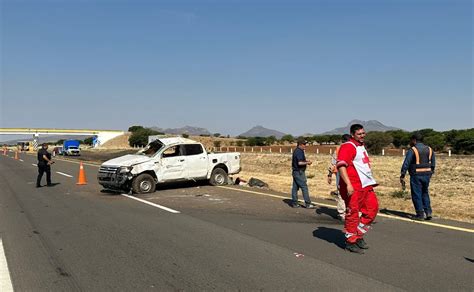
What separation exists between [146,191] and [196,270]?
389 inches

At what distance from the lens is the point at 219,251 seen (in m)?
7.10

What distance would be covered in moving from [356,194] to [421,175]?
3.66 metres

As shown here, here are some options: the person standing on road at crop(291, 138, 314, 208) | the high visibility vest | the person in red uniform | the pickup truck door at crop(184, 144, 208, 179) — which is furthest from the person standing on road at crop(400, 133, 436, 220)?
the pickup truck door at crop(184, 144, 208, 179)

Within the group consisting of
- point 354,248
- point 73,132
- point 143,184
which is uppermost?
point 73,132

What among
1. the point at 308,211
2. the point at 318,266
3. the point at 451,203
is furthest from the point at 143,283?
the point at 451,203

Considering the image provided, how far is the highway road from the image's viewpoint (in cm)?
553

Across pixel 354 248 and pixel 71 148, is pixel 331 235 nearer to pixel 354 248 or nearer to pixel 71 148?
pixel 354 248

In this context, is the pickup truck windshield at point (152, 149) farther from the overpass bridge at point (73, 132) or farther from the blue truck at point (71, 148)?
the overpass bridge at point (73, 132)

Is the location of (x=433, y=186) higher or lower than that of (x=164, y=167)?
lower

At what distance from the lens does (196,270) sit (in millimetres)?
6031

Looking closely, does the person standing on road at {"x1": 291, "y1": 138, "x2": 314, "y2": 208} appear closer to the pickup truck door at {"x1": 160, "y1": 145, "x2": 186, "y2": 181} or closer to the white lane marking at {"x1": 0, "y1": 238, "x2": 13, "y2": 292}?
the pickup truck door at {"x1": 160, "y1": 145, "x2": 186, "y2": 181}

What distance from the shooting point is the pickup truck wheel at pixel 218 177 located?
17.6m

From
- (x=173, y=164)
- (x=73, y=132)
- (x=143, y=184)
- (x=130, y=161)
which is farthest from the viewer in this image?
(x=73, y=132)

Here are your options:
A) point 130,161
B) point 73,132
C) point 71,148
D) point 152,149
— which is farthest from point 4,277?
point 73,132
